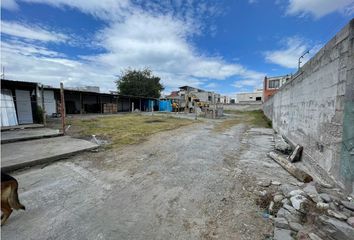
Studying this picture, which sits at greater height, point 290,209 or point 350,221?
point 350,221

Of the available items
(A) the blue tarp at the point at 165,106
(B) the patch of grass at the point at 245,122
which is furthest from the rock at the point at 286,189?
(A) the blue tarp at the point at 165,106

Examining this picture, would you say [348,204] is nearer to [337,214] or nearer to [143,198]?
[337,214]

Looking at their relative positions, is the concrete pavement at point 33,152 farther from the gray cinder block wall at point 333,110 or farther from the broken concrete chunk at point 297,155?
the gray cinder block wall at point 333,110

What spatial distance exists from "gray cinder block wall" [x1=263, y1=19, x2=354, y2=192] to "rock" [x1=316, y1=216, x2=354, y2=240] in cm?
76

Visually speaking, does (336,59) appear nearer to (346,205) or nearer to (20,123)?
(346,205)

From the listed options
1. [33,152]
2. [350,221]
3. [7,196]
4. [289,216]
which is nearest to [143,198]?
[7,196]

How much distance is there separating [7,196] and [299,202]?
367 cm

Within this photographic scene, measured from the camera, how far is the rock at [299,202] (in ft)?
7.37

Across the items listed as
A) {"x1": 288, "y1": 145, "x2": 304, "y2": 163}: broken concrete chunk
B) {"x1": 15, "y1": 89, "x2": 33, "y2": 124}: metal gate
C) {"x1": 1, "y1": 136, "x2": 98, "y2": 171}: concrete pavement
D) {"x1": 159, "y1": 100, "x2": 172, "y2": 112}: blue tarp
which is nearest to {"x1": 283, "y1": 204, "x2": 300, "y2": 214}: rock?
{"x1": 288, "y1": 145, "x2": 304, "y2": 163}: broken concrete chunk

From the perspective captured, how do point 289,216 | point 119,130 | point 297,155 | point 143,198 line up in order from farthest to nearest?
point 119,130 → point 297,155 → point 143,198 → point 289,216

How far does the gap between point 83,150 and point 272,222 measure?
4.96 meters

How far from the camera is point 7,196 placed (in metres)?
2.06

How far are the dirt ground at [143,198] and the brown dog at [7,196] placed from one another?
160 millimetres

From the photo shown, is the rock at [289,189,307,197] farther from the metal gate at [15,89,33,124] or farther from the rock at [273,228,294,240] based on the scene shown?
the metal gate at [15,89,33,124]
